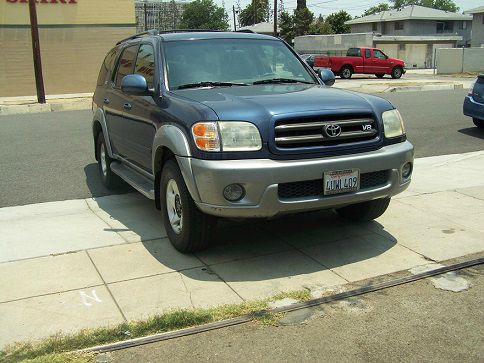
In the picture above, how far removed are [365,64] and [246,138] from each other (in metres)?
30.8

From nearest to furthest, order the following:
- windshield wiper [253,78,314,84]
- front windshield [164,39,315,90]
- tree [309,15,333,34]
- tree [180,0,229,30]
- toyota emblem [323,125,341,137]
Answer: toyota emblem [323,125,341,137], front windshield [164,39,315,90], windshield wiper [253,78,314,84], tree [309,15,333,34], tree [180,0,229,30]

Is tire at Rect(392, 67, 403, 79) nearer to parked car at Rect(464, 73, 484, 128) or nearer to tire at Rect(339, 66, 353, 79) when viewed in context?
tire at Rect(339, 66, 353, 79)

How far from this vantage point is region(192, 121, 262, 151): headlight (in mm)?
4328

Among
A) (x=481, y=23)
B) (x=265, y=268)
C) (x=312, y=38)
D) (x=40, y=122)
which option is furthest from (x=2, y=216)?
(x=481, y=23)

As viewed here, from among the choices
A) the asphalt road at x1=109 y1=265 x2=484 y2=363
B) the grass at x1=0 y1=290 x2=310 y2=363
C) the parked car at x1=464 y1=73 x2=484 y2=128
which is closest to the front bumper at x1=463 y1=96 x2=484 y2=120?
the parked car at x1=464 y1=73 x2=484 y2=128

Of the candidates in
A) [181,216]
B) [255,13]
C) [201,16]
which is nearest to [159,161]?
[181,216]

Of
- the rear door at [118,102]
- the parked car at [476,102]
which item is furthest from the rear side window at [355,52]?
the rear door at [118,102]

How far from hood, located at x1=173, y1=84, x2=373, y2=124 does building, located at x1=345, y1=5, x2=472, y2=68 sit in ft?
142

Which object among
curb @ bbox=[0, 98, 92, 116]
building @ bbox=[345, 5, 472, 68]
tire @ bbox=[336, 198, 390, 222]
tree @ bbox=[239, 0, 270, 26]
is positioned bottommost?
curb @ bbox=[0, 98, 92, 116]

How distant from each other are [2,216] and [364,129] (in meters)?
4.12

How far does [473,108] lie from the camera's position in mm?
11172

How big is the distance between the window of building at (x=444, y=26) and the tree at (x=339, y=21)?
9951 mm

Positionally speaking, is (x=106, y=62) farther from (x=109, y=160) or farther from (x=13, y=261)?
(x=13, y=261)

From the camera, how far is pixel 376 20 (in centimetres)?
5947
